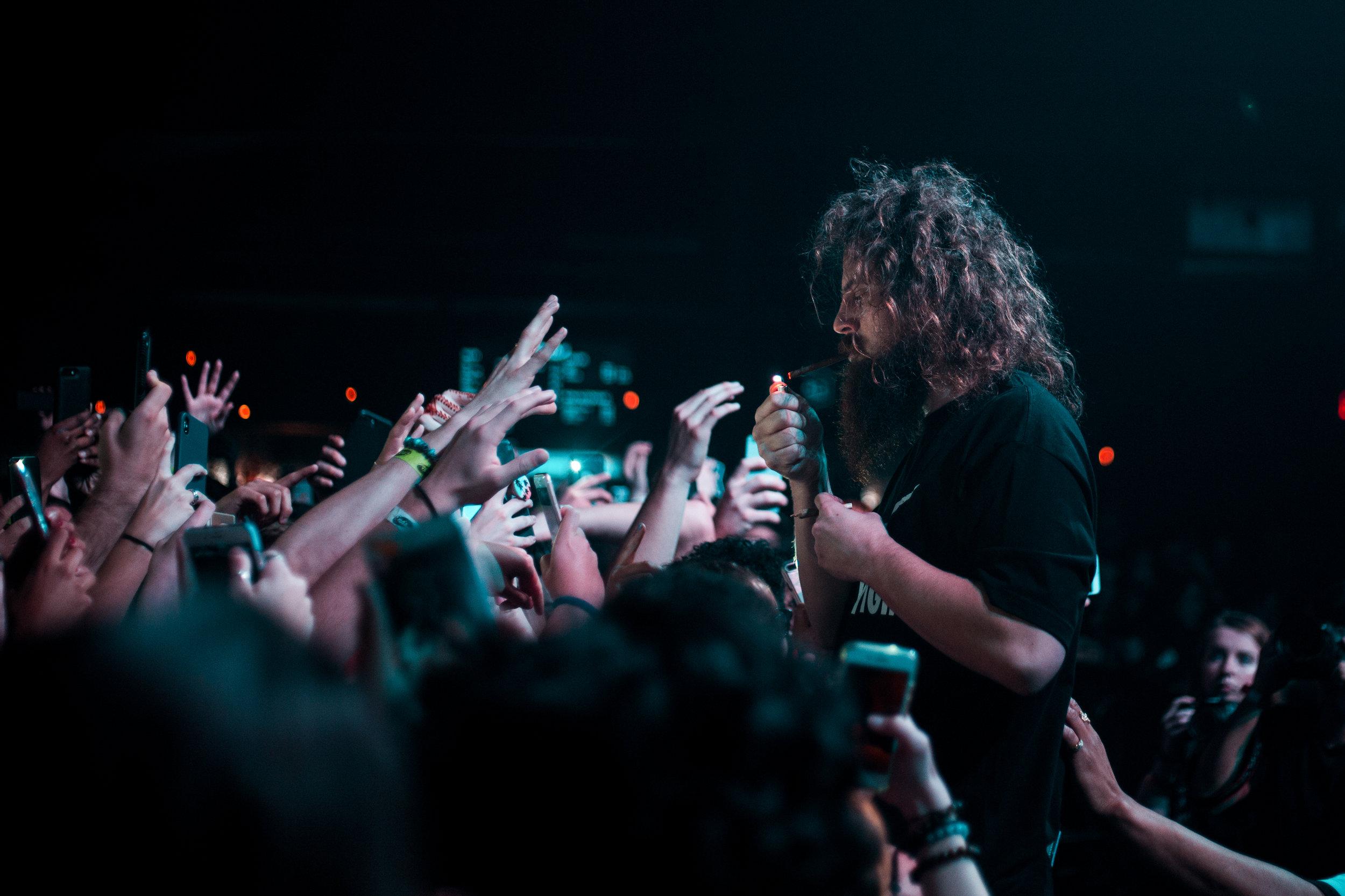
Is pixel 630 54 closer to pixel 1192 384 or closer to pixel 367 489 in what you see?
pixel 367 489

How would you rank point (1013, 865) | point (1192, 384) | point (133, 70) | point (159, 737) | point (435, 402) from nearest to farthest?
point (159, 737), point (1013, 865), point (435, 402), point (133, 70), point (1192, 384)

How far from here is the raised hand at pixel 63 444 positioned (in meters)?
3.24

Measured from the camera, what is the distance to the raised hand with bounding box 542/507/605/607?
71.0 inches

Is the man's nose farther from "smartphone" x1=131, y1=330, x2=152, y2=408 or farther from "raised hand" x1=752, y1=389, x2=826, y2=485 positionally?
"smartphone" x1=131, y1=330, x2=152, y2=408

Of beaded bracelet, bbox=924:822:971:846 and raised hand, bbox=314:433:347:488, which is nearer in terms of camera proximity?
beaded bracelet, bbox=924:822:971:846

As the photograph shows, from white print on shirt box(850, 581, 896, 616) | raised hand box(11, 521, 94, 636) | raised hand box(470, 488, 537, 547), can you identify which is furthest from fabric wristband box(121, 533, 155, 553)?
white print on shirt box(850, 581, 896, 616)

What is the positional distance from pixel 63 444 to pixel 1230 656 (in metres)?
4.74

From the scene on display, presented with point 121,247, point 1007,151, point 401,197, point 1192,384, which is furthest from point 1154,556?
point 121,247

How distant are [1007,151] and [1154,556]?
4185mm

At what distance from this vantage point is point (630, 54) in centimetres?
536

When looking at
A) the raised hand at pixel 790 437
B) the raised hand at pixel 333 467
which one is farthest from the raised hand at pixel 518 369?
the raised hand at pixel 333 467

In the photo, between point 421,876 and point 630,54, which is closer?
point 421,876

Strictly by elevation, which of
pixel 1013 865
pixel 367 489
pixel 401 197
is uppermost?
pixel 401 197

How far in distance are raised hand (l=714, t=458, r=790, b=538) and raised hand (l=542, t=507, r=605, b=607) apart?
1.20m
